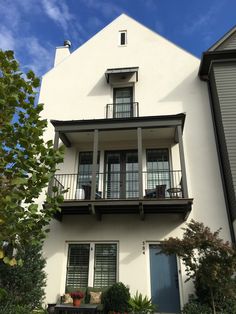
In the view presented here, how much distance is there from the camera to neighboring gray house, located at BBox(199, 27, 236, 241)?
9.62 m

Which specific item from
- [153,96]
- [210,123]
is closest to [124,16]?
[153,96]

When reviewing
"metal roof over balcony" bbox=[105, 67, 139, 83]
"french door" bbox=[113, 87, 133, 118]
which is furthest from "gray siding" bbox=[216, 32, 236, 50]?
"french door" bbox=[113, 87, 133, 118]

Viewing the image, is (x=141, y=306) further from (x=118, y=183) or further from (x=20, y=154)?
(x=20, y=154)

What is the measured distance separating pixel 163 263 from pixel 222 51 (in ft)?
28.4

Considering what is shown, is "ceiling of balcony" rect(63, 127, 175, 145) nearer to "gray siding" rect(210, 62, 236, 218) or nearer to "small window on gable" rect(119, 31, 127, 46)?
"gray siding" rect(210, 62, 236, 218)

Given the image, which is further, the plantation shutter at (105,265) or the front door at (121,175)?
the front door at (121,175)

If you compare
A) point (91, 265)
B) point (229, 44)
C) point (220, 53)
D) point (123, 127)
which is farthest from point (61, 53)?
point (91, 265)

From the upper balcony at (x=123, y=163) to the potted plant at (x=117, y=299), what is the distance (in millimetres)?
2383

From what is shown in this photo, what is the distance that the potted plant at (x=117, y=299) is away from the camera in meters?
8.21

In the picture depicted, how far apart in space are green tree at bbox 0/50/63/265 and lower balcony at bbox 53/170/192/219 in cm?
420

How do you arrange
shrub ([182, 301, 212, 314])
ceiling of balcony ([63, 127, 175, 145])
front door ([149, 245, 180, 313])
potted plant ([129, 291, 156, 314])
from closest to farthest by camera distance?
shrub ([182, 301, 212, 314])
potted plant ([129, 291, 156, 314])
front door ([149, 245, 180, 313])
ceiling of balcony ([63, 127, 175, 145])

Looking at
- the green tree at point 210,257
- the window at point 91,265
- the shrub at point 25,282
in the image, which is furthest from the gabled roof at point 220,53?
the shrub at point 25,282

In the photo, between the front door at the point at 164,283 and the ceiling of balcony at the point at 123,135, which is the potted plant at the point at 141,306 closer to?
the front door at the point at 164,283

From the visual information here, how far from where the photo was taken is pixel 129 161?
37.9 feet
